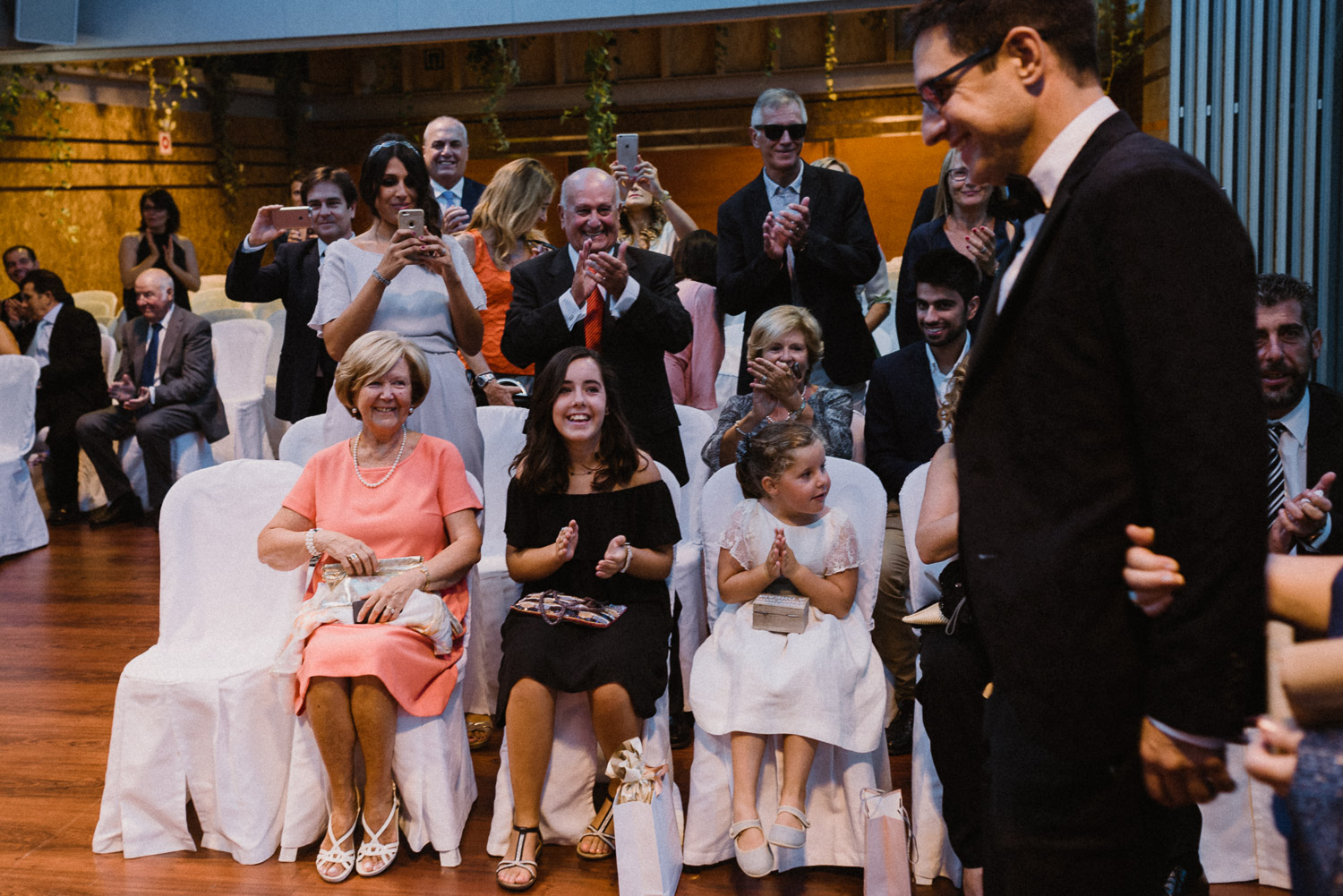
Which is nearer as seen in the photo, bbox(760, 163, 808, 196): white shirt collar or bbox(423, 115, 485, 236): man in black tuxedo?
bbox(760, 163, 808, 196): white shirt collar

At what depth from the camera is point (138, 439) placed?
244 inches

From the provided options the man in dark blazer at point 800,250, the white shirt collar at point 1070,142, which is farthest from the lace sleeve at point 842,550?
the white shirt collar at point 1070,142

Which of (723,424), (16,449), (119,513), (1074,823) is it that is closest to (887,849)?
(1074,823)

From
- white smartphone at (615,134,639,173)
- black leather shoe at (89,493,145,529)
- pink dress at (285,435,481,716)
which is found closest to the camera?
pink dress at (285,435,481,716)

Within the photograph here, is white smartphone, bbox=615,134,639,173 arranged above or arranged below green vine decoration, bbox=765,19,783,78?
below

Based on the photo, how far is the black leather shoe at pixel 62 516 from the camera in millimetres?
6410

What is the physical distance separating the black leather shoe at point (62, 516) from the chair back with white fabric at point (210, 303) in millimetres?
1843

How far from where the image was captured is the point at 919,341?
135 inches

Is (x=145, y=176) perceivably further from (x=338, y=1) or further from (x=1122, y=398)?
(x=1122, y=398)

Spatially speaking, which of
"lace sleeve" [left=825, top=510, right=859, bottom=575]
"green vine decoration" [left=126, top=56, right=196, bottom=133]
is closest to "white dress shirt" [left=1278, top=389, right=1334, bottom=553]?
"lace sleeve" [left=825, top=510, right=859, bottom=575]

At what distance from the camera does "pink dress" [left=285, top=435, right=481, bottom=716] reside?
9.24 feet

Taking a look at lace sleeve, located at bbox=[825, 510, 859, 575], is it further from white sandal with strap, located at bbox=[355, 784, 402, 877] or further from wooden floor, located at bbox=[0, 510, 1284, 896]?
white sandal with strap, located at bbox=[355, 784, 402, 877]

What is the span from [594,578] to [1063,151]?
77.1 inches

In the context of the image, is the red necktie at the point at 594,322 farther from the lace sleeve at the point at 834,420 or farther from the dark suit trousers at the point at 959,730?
the dark suit trousers at the point at 959,730
